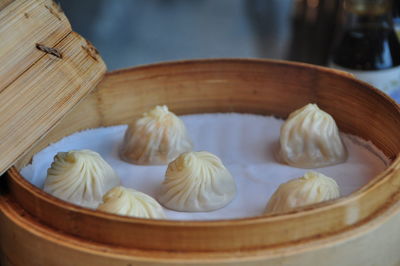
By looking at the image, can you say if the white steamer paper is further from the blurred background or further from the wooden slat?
the blurred background

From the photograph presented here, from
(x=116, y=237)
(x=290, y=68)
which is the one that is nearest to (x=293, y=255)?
(x=116, y=237)

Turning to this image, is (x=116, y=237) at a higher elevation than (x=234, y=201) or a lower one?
higher

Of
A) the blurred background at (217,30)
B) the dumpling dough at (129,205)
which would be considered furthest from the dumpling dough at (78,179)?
the blurred background at (217,30)

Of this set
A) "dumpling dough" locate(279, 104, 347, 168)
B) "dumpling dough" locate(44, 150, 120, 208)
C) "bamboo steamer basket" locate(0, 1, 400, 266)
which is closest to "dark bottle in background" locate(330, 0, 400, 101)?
"bamboo steamer basket" locate(0, 1, 400, 266)

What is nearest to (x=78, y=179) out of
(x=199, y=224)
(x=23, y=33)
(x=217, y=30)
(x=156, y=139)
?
(x=156, y=139)

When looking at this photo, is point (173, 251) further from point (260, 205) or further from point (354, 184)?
point (354, 184)

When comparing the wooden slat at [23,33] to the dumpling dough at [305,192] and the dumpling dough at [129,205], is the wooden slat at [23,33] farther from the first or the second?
the dumpling dough at [305,192]
